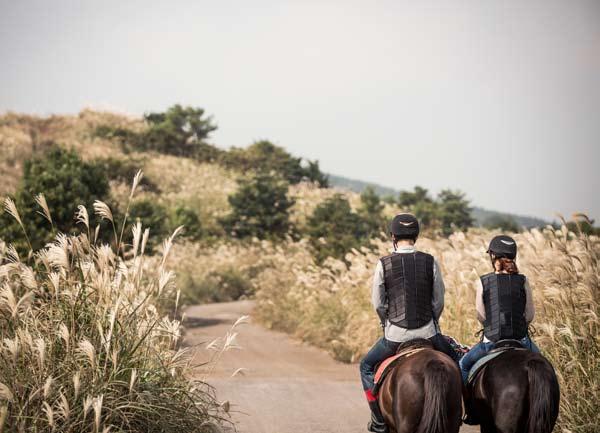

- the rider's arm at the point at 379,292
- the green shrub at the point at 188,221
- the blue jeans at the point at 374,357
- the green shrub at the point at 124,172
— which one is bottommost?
the green shrub at the point at 188,221

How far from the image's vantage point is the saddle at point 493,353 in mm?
5406

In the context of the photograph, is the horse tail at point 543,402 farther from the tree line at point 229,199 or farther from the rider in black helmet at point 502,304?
the tree line at point 229,199

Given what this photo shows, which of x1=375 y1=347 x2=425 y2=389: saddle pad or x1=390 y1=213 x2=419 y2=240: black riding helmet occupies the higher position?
x1=390 y1=213 x2=419 y2=240: black riding helmet

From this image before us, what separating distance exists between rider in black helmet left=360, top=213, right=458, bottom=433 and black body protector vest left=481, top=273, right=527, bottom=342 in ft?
1.29

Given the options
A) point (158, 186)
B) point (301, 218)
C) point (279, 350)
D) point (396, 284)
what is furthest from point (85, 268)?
point (158, 186)

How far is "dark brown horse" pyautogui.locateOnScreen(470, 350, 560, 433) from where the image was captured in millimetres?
4824

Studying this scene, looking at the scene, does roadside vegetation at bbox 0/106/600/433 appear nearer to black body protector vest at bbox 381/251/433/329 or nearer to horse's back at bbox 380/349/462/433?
black body protector vest at bbox 381/251/433/329

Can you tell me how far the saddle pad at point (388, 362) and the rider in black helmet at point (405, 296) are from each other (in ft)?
0.43

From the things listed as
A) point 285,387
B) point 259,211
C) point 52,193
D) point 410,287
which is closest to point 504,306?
point 410,287

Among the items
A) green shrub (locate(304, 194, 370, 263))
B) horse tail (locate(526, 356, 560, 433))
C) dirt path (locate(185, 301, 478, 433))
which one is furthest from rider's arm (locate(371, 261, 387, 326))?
green shrub (locate(304, 194, 370, 263))

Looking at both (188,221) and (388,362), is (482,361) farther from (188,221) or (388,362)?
(188,221)

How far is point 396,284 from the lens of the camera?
5602 millimetres

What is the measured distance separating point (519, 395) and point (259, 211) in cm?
2532

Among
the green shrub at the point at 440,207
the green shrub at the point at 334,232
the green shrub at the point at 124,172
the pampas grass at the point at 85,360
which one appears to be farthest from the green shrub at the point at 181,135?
the pampas grass at the point at 85,360
